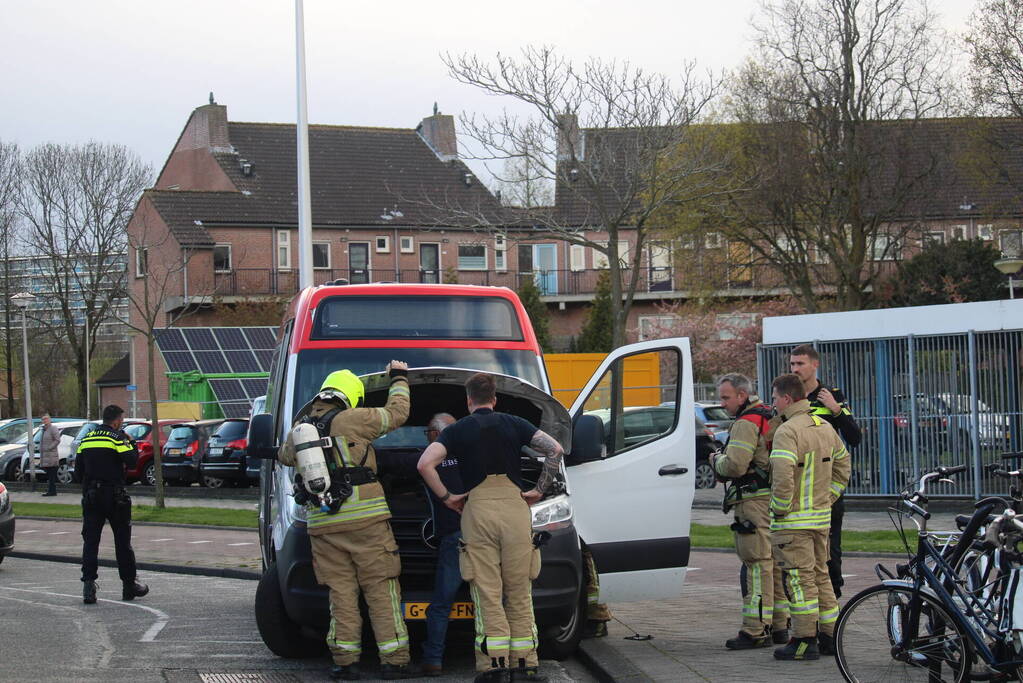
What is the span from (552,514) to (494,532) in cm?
75

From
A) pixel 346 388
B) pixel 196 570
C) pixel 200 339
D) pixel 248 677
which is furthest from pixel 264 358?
pixel 346 388

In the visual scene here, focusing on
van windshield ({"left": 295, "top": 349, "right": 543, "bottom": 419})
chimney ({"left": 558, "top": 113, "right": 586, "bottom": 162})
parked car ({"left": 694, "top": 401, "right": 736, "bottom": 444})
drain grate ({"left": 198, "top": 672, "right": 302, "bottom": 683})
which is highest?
chimney ({"left": 558, "top": 113, "right": 586, "bottom": 162})

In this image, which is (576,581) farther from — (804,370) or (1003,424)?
(1003,424)

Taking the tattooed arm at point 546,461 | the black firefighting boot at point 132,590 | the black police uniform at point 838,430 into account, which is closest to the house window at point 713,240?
the black firefighting boot at point 132,590

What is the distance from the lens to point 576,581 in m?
8.57

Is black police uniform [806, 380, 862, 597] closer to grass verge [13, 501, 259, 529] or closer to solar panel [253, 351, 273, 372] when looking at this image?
grass verge [13, 501, 259, 529]

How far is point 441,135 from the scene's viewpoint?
208 feet

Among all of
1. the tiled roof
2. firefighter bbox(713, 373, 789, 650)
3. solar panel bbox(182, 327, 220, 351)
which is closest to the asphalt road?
firefighter bbox(713, 373, 789, 650)

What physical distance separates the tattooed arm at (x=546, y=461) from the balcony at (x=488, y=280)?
43110 millimetres

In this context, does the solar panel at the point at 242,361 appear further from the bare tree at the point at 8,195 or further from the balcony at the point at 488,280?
the bare tree at the point at 8,195

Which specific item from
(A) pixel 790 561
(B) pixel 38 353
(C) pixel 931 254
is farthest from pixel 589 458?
(B) pixel 38 353

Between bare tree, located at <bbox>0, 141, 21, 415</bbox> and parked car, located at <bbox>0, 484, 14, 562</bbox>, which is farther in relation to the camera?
bare tree, located at <bbox>0, 141, 21, 415</bbox>

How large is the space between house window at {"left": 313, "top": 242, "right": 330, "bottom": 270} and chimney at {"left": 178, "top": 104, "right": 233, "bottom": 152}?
6450 mm

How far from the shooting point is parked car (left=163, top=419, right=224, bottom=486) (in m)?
32.0
